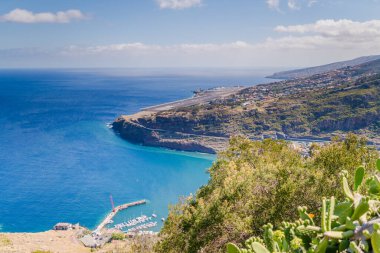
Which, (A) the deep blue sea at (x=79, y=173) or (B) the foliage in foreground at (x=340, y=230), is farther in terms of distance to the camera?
(A) the deep blue sea at (x=79, y=173)

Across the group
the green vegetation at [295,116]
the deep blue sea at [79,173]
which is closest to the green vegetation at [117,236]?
the deep blue sea at [79,173]

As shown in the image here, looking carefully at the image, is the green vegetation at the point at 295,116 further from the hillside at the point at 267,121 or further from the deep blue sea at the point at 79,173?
the deep blue sea at the point at 79,173

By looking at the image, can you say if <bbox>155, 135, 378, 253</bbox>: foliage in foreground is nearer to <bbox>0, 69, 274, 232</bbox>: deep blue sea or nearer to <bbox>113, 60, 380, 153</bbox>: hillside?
<bbox>0, 69, 274, 232</bbox>: deep blue sea

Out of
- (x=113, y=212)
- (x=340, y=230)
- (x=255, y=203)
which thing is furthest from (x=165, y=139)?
(x=340, y=230)

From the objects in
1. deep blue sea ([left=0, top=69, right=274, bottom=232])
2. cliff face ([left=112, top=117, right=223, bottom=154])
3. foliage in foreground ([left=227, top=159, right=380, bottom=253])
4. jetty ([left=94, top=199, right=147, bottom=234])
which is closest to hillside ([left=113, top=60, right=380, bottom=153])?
cliff face ([left=112, top=117, right=223, bottom=154])

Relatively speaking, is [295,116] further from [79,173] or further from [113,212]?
[113,212]
